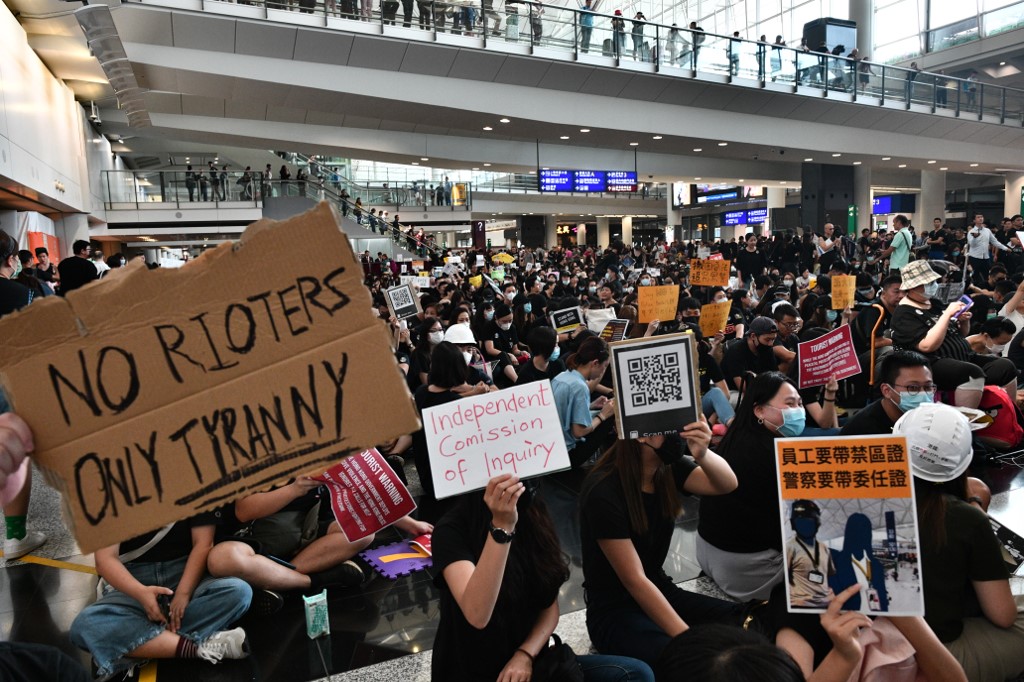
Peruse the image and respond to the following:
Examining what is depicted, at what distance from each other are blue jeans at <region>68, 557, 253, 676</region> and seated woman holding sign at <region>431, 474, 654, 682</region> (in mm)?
1851

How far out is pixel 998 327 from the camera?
24.3ft

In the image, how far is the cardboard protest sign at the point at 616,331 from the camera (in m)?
8.18

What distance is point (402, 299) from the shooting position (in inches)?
362

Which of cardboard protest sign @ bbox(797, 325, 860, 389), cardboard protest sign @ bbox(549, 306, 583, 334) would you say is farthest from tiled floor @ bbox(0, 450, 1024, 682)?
cardboard protest sign @ bbox(549, 306, 583, 334)

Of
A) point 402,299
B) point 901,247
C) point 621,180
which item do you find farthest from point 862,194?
point 402,299

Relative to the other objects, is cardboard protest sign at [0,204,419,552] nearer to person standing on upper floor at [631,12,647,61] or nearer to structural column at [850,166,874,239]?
person standing on upper floor at [631,12,647,61]

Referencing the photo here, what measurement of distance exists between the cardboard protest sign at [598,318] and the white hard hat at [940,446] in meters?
6.68

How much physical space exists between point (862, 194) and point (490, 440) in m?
27.6

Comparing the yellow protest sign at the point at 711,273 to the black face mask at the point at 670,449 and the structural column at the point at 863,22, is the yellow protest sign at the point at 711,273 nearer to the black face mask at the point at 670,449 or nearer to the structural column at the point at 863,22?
the black face mask at the point at 670,449

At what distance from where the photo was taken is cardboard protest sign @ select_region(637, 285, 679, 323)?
319 inches

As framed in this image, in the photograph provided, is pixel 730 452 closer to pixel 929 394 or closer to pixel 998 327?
pixel 929 394

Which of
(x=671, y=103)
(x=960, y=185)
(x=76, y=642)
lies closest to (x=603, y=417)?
(x=76, y=642)

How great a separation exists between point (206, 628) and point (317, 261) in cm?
311

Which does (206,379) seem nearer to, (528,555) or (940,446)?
(528,555)
